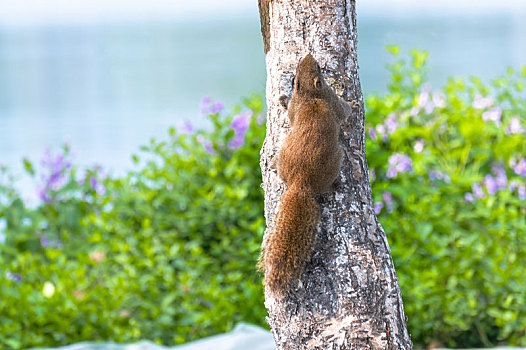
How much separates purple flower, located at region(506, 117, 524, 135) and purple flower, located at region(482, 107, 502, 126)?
8 cm

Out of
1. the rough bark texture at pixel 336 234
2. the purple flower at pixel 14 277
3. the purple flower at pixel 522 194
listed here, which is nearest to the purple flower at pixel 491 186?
the purple flower at pixel 522 194

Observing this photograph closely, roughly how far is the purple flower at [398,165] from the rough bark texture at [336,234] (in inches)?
52.9

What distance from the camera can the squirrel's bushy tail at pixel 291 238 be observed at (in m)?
1.23

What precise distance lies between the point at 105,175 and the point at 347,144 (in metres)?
2.43

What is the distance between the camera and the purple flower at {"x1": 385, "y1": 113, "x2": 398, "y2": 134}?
9.84ft

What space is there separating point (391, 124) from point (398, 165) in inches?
13.7

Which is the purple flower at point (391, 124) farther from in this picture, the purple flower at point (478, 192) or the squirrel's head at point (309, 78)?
the squirrel's head at point (309, 78)

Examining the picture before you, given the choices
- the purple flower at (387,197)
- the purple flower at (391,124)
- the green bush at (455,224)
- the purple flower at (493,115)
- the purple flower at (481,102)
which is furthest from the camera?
the purple flower at (481,102)

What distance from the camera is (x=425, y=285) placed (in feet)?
7.90

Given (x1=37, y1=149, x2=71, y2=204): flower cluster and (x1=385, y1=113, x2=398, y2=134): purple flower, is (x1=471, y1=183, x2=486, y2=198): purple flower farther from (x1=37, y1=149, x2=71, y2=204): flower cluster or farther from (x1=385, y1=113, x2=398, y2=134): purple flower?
(x1=37, y1=149, x2=71, y2=204): flower cluster

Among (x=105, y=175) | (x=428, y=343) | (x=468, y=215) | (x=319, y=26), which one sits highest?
(x=319, y=26)

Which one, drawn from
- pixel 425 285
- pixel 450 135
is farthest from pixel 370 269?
pixel 450 135

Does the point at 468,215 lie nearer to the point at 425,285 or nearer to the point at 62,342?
the point at 425,285

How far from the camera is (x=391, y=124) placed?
303cm
